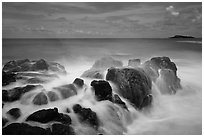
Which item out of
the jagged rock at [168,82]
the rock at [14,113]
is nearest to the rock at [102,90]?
the jagged rock at [168,82]

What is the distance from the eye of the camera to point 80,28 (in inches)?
170

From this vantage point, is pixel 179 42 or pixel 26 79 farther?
pixel 179 42

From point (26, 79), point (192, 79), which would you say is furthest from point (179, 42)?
point (26, 79)

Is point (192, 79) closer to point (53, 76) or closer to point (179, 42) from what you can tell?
point (179, 42)

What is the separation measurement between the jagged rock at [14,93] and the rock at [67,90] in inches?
17.2

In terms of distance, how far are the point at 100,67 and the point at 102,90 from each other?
0.37 meters

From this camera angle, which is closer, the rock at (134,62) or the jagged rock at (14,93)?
the jagged rock at (14,93)

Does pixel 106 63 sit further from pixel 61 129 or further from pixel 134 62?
pixel 61 129

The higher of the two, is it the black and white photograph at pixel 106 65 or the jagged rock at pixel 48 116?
the black and white photograph at pixel 106 65

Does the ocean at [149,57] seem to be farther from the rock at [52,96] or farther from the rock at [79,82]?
the rock at [52,96]

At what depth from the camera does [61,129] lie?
3.70 m

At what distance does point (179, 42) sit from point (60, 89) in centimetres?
201

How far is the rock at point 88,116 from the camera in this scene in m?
3.86

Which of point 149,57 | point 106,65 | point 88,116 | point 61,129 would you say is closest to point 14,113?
point 61,129
